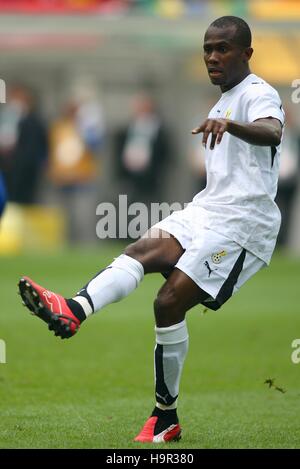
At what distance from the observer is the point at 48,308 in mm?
6508

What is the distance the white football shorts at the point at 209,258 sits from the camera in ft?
23.0

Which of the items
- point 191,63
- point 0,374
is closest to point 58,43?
point 191,63

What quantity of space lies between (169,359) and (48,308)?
1010mm

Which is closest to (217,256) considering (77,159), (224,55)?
(224,55)

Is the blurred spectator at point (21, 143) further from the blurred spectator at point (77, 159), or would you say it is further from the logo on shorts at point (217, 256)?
the logo on shorts at point (217, 256)

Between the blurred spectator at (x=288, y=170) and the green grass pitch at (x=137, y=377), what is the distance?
234 inches

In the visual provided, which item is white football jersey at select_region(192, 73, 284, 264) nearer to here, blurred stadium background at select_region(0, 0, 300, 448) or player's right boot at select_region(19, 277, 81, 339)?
player's right boot at select_region(19, 277, 81, 339)

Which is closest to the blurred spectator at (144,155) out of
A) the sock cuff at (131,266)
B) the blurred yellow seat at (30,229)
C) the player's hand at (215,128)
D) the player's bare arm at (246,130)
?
the blurred yellow seat at (30,229)

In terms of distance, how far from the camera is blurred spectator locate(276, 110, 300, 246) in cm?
2275

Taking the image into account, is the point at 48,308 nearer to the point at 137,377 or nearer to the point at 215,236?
the point at 215,236

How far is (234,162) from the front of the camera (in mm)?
7113

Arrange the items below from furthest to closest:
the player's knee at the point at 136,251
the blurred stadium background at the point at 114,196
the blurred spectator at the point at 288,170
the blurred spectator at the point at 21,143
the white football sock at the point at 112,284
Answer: the blurred spectator at the point at 21,143 < the blurred spectator at the point at 288,170 < the blurred stadium background at the point at 114,196 < the player's knee at the point at 136,251 < the white football sock at the point at 112,284
